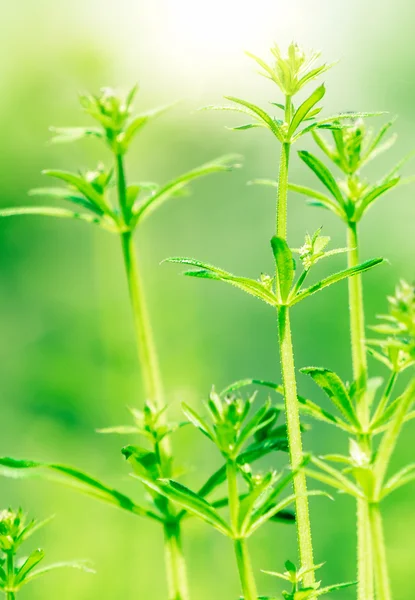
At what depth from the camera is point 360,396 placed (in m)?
0.35

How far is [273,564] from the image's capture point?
244 cm

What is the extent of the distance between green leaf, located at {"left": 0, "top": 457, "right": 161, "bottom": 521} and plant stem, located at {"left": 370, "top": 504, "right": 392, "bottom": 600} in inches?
4.4

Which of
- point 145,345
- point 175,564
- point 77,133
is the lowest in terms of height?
point 175,564

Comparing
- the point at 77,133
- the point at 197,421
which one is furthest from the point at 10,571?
the point at 77,133

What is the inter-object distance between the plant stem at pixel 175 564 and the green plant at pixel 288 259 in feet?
0.25

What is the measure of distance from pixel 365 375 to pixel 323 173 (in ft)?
0.36

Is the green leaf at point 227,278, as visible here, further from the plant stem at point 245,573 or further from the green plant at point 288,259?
the plant stem at point 245,573

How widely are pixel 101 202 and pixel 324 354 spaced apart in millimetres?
3092

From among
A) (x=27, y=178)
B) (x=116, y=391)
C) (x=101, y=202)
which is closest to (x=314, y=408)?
(x=101, y=202)

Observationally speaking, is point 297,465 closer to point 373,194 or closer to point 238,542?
point 238,542

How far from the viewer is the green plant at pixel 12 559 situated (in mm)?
342

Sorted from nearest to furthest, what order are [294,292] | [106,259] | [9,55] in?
[294,292] < [106,259] < [9,55]

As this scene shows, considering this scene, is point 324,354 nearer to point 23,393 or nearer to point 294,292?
point 23,393

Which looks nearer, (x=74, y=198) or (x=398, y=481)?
(x=398, y=481)
